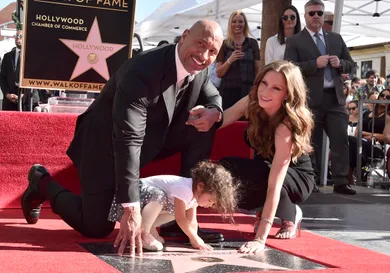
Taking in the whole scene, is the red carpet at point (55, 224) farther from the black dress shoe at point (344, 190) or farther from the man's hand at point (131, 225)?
the black dress shoe at point (344, 190)

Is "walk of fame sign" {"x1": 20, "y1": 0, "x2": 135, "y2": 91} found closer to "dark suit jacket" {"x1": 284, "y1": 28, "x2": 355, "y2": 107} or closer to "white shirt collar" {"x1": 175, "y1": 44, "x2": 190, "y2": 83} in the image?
"dark suit jacket" {"x1": 284, "y1": 28, "x2": 355, "y2": 107}

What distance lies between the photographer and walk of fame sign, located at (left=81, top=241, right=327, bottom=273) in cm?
308

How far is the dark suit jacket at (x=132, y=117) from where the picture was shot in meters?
3.19

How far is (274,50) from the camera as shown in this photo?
6.77m

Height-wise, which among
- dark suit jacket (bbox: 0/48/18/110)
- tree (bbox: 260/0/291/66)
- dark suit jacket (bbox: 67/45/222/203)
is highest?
tree (bbox: 260/0/291/66)

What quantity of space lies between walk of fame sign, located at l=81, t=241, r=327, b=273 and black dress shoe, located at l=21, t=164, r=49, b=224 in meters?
0.62

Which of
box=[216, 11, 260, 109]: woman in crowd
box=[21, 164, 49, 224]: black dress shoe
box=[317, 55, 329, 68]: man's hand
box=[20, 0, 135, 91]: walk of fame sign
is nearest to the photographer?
box=[21, 164, 49, 224]: black dress shoe

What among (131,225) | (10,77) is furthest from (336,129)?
(10,77)

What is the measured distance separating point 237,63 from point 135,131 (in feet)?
11.8

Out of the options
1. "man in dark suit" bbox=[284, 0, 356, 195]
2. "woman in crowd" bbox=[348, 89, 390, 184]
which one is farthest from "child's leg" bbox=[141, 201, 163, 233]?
"woman in crowd" bbox=[348, 89, 390, 184]

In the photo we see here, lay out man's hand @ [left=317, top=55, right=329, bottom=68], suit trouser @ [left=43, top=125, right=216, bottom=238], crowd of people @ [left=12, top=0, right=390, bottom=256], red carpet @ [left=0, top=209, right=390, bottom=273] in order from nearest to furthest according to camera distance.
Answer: red carpet @ [left=0, top=209, right=390, bottom=273]
crowd of people @ [left=12, top=0, right=390, bottom=256]
suit trouser @ [left=43, top=125, right=216, bottom=238]
man's hand @ [left=317, top=55, right=329, bottom=68]

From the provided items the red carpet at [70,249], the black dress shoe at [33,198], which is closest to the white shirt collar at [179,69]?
the red carpet at [70,249]

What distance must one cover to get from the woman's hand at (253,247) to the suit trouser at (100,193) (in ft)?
1.65

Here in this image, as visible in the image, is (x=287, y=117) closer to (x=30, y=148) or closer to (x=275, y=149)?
(x=275, y=149)
